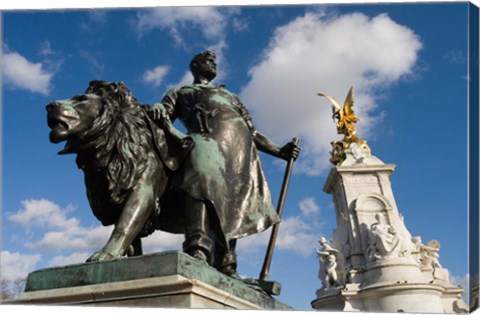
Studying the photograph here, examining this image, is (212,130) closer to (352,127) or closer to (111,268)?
(111,268)

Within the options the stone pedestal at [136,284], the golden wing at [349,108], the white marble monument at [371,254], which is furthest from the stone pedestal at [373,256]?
the stone pedestal at [136,284]

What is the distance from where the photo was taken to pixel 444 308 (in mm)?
21250

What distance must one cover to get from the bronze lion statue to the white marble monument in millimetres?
16548

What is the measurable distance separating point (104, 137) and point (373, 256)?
61.9 feet

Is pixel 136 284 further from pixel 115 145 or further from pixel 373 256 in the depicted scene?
pixel 373 256

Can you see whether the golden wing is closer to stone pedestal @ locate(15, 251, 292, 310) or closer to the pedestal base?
the pedestal base

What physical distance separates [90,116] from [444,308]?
756 inches

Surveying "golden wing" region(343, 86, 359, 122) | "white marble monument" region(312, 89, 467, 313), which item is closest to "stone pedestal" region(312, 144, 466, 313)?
"white marble monument" region(312, 89, 467, 313)

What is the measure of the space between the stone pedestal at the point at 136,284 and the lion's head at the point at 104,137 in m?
0.57

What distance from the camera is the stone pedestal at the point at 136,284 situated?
3479 millimetres

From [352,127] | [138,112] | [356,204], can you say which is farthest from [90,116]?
[352,127]

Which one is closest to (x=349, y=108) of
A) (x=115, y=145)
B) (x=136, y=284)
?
(x=115, y=145)

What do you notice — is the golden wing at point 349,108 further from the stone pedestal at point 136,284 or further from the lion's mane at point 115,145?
the stone pedestal at point 136,284

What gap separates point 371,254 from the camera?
22.2 m
